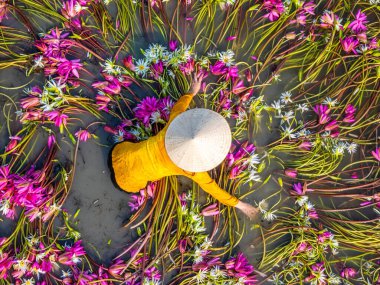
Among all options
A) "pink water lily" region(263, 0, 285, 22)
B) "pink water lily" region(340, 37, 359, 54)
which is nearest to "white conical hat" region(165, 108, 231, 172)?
"pink water lily" region(263, 0, 285, 22)

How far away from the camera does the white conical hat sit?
1600mm

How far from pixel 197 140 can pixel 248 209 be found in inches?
40.3

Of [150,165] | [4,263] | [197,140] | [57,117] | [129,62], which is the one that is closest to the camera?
[197,140]

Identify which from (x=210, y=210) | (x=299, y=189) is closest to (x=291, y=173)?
(x=299, y=189)

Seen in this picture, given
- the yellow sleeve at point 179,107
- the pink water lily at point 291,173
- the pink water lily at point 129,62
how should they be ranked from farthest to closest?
the pink water lily at point 291,173 < the pink water lily at point 129,62 < the yellow sleeve at point 179,107

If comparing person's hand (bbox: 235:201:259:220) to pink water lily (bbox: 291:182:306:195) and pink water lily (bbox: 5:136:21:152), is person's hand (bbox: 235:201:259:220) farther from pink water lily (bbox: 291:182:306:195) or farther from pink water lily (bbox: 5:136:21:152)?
pink water lily (bbox: 5:136:21:152)

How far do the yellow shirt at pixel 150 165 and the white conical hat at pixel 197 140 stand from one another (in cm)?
17

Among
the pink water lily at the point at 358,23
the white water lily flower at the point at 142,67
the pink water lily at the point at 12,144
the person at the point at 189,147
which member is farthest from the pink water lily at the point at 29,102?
the pink water lily at the point at 358,23

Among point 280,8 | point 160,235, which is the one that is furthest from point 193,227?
point 280,8

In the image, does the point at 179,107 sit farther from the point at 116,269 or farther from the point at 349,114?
the point at 349,114

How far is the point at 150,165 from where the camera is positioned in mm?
1967

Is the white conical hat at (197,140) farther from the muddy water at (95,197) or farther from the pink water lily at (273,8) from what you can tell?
the pink water lily at (273,8)

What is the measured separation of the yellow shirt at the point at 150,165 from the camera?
1880 mm

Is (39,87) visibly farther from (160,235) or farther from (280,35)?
(280,35)
